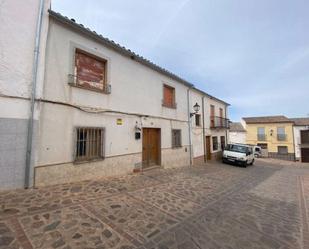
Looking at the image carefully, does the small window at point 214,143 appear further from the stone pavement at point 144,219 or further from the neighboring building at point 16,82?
the neighboring building at point 16,82

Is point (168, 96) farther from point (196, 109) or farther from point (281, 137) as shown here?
point (281, 137)

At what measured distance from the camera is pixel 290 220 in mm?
3854

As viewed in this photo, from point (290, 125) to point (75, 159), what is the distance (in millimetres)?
30676

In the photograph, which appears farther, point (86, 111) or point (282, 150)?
point (282, 150)

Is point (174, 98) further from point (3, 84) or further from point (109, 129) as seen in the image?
point (3, 84)

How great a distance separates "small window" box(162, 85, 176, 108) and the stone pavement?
524 cm

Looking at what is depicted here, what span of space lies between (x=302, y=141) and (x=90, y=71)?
30.9 m

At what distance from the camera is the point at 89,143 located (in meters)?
5.58

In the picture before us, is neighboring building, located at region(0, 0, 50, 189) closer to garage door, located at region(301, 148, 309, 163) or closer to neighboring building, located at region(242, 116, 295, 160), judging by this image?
neighboring building, located at region(242, 116, 295, 160)

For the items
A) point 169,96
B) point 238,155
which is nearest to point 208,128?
point 238,155

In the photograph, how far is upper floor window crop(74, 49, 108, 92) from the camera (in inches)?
215

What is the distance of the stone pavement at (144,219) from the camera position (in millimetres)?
2633

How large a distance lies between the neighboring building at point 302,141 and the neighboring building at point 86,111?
82.4 feet

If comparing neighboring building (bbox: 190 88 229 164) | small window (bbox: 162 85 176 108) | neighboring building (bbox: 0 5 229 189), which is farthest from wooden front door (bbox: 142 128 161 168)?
neighboring building (bbox: 190 88 229 164)
